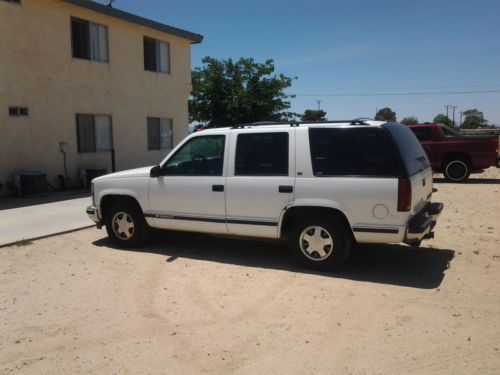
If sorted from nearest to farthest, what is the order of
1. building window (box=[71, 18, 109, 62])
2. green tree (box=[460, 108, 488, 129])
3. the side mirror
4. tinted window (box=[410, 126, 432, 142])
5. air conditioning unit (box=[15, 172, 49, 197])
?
the side mirror → air conditioning unit (box=[15, 172, 49, 197]) → building window (box=[71, 18, 109, 62]) → tinted window (box=[410, 126, 432, 142]) → green tree (box=[460, 108, 488, 129])

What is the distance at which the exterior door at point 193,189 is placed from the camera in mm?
6203

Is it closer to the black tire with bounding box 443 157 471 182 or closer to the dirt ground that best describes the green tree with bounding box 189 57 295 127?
the black tire with bounding box 443 157 471 182

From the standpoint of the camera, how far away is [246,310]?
465cm

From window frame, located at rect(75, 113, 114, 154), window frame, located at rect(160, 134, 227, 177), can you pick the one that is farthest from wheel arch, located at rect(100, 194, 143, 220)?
window frame, located at rect(75, 113, 114, 154)

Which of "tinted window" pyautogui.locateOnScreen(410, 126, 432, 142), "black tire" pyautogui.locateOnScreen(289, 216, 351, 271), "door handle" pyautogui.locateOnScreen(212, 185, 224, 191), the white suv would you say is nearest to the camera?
the white suv

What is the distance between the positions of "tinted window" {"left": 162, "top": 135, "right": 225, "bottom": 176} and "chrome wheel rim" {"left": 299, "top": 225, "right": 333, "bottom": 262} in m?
1.42

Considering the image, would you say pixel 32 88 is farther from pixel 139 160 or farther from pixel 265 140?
pixel 265 140

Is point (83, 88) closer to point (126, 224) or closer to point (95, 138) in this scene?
point (95, 138)

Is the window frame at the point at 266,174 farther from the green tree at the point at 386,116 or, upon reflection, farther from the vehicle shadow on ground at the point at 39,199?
the vehicle shadow on ground at the point at 39,199

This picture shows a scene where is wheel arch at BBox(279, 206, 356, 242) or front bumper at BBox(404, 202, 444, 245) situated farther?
wheel arch at BBox(279, 206, 356, 242)

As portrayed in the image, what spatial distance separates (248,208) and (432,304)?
242cm

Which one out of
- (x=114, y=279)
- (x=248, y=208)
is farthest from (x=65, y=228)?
(x=248, y=208)

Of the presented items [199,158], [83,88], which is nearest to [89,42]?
[83,88]

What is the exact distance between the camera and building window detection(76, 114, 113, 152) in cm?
1474
